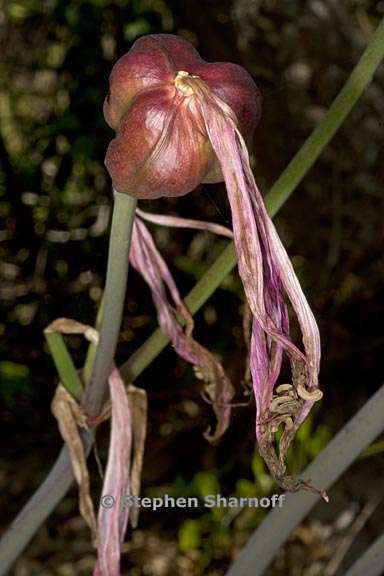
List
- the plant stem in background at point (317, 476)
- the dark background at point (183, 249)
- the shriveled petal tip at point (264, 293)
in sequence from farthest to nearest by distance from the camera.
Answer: the dark background at point (183, 249), the plant stem in background at point (317, 476), the shriveled petal tip at point (264, 293)

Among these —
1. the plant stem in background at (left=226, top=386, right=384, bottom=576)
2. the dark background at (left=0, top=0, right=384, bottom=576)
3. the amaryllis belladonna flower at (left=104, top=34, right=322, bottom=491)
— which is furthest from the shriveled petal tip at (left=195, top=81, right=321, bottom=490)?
the dark background at (left=0, top=0, right=384, bottom=576)

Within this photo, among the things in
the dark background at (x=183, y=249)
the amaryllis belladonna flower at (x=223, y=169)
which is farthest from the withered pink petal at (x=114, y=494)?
the dark background at (x=183, y=249)

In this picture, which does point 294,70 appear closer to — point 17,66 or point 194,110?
point 17,66

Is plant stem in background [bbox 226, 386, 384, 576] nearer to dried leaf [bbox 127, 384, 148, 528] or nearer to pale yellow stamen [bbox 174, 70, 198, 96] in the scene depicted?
dried leaf [bbox 127, 384, 148, 528]

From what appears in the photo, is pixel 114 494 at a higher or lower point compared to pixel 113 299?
lower

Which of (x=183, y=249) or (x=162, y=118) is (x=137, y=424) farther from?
(x=183, y=249)

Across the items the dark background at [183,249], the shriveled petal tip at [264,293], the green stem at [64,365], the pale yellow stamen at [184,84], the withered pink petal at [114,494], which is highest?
the pale yellow stamen at [184,84]

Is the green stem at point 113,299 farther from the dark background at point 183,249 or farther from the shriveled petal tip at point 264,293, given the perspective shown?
the dark background at point 183,249

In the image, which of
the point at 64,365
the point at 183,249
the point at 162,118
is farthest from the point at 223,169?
the point at 183,249

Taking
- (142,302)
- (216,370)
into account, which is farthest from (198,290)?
(142,302)
